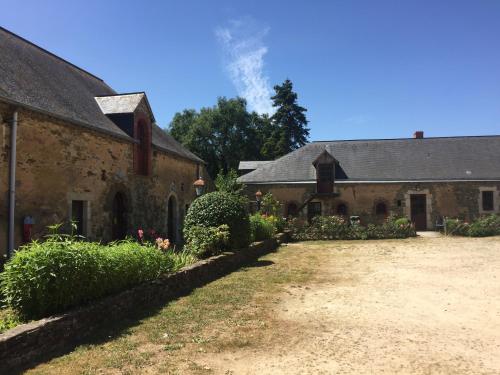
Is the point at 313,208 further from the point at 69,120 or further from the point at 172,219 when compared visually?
the point at 69,120

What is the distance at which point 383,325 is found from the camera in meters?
5.48

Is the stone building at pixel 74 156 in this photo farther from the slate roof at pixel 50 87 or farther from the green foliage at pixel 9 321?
the green foliage at pixel 9 321

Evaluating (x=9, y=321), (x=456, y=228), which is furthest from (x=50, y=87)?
(x=456, y=228)

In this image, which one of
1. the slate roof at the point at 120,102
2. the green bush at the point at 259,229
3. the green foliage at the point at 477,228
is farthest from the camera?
the green foliage at the point at 477,228

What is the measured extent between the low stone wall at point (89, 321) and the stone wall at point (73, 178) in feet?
13.0

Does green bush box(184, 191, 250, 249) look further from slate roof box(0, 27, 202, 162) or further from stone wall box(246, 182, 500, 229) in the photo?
stone wall box(246, 182, 500, 229)

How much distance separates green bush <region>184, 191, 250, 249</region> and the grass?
2476 mm

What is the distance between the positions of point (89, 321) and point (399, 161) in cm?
2323

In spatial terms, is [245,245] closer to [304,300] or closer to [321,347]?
[304,300]

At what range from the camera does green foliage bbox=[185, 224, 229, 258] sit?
9977 millimetres

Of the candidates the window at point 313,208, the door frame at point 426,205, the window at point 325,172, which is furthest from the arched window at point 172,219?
the door frame at point 426,205

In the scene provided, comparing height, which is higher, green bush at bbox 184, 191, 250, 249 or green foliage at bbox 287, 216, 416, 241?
green bush at bbox 184, 191, 250, 249

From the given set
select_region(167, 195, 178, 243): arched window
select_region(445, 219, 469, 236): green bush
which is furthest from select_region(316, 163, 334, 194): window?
select_region(167, 195, 178, 243): arched window

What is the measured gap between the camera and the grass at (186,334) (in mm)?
4164
